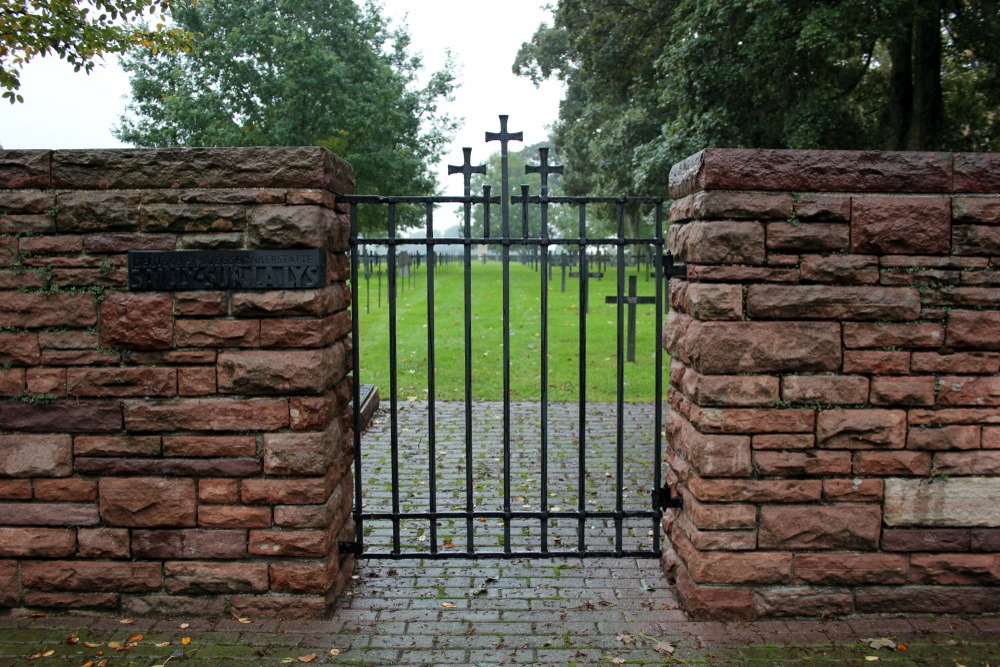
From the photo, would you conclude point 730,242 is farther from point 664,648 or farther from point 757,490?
point 664,648

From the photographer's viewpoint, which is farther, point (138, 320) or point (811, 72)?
Answer: point (811, 72)

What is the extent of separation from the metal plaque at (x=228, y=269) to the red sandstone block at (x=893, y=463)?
9.50ft

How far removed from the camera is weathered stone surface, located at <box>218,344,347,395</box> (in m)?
3.89

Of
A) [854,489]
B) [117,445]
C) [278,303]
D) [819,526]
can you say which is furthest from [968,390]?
[117,445]

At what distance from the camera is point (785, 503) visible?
12.9 ft

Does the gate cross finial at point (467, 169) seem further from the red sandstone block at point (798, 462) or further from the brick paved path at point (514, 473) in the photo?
the red sandstone block at point (798, 462)

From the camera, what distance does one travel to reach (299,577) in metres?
3.98

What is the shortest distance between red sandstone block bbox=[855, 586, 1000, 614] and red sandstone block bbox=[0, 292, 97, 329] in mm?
4192

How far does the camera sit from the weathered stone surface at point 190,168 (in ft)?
12.6

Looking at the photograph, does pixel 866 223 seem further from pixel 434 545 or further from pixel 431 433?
pixel 434 545

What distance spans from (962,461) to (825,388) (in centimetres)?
80

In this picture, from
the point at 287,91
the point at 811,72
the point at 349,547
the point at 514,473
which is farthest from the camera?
the point at 287,91

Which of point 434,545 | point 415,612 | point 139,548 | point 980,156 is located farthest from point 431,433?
point 980,156

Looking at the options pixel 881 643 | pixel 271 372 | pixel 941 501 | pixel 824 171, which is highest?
pixel 824 171
